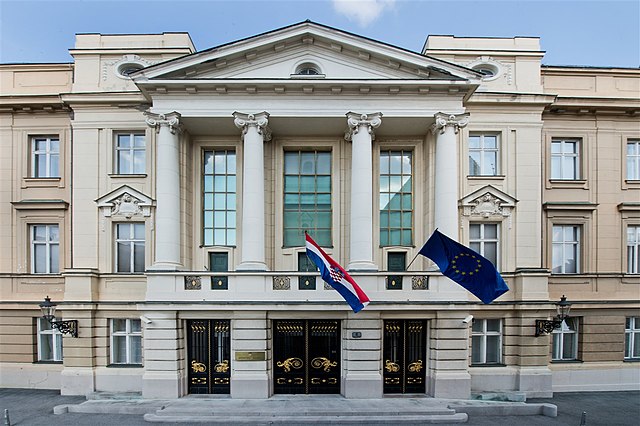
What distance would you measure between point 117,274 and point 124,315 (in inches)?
66.6

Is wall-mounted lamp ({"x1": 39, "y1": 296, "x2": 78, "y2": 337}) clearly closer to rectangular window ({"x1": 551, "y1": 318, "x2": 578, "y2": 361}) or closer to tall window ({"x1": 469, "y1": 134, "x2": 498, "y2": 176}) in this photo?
tall window ({"x1": 469, "y1": 134, "x2": 498, "y2": 176})

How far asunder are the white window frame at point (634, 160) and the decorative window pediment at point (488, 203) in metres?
6.00

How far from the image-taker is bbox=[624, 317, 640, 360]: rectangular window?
17.2 meters

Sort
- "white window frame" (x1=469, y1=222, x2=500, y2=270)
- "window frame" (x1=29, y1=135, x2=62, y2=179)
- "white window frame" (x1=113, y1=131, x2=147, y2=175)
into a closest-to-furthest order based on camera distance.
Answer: "white window frame" (x1=469, y1=222, x2=500, y2=270), "white window frame" (x1=113, y1=131, x2=147, y2=175), "window frame" (x1=29, y1=135, x2=62, y2=179)

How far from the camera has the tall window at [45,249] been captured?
55.6ft

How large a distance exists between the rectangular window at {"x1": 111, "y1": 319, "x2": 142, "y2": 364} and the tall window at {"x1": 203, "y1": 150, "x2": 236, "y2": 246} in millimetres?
4462

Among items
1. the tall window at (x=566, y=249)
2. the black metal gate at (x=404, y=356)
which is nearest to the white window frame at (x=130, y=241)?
the black metal gate at (x=404, y=356)

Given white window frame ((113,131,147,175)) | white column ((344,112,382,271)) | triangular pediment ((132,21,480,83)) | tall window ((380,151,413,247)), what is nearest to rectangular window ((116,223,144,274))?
white window frame ((113,131,147,175))

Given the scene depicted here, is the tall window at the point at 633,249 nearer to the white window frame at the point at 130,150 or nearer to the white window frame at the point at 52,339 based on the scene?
the white window frame at the point at 130,150

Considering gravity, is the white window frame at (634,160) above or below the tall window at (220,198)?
above

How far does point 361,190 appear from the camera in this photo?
14.9 m

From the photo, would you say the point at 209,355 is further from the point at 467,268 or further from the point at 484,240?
the point at 484,240

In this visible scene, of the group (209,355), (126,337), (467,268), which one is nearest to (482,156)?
(467,268)

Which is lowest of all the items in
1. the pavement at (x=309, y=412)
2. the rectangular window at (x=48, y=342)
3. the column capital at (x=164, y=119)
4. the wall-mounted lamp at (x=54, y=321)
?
the pavement at (x=309, y=412)
